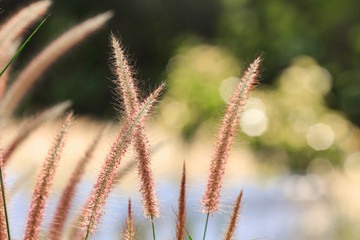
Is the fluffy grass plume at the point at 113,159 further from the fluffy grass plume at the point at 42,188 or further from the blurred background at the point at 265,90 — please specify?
the blurred background at the point at 265,90

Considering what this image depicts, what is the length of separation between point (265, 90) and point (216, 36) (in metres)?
2.00

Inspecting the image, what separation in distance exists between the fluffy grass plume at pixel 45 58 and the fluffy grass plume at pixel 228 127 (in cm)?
18

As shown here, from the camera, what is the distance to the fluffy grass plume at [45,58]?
1.70 feet

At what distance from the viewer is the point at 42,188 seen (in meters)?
0.38

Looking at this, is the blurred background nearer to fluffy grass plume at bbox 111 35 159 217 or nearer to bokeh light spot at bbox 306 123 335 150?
bokeh light spot at bbox 306 123 335 150

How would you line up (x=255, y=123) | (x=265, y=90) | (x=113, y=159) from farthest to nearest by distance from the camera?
1. (x=265, y=90)
2. (x=255, y=123)
3. (x=113, y=159)

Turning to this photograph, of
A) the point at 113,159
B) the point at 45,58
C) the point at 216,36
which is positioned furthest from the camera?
the point at 216,36

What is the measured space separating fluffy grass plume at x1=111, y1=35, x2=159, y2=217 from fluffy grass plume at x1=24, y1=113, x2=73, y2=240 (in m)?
0.05

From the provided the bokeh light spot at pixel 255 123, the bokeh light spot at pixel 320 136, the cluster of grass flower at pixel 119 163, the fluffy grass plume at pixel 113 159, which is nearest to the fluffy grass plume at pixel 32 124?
the cluster of grass flower at pixel 119 163

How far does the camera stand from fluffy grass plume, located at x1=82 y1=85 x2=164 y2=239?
1.18 feet

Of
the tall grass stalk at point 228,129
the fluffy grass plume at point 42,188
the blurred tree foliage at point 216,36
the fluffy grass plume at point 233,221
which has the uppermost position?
the blurred tree foliage at point 216,36

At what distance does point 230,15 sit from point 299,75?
175 centimetres

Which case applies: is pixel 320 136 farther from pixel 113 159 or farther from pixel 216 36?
pixel 113 159

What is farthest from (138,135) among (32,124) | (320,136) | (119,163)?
(320,136)
